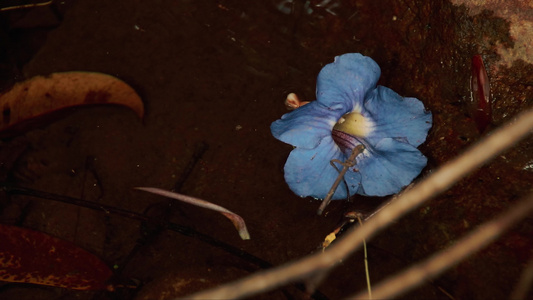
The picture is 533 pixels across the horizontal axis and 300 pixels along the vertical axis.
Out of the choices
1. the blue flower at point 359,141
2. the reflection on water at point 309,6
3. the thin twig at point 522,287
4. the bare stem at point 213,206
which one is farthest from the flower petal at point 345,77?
the thin twig at point 522,287

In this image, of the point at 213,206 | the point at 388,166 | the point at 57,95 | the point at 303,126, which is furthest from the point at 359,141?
the point at 57,95

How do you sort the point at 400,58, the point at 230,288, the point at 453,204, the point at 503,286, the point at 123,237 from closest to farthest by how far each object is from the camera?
the point at 230,288 < the point at 503,286 < the point at 453,204 < the point at 400,58 < the point at 123,237

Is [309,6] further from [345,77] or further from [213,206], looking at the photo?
[213,206]

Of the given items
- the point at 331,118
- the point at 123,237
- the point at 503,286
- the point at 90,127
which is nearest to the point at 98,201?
the point at 123,237

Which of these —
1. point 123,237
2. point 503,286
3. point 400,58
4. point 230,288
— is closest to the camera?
point 230,288

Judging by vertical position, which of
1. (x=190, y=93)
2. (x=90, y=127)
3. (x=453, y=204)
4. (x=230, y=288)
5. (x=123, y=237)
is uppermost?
(x=230, y=288)

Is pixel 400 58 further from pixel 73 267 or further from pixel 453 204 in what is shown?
pixel 73 267
